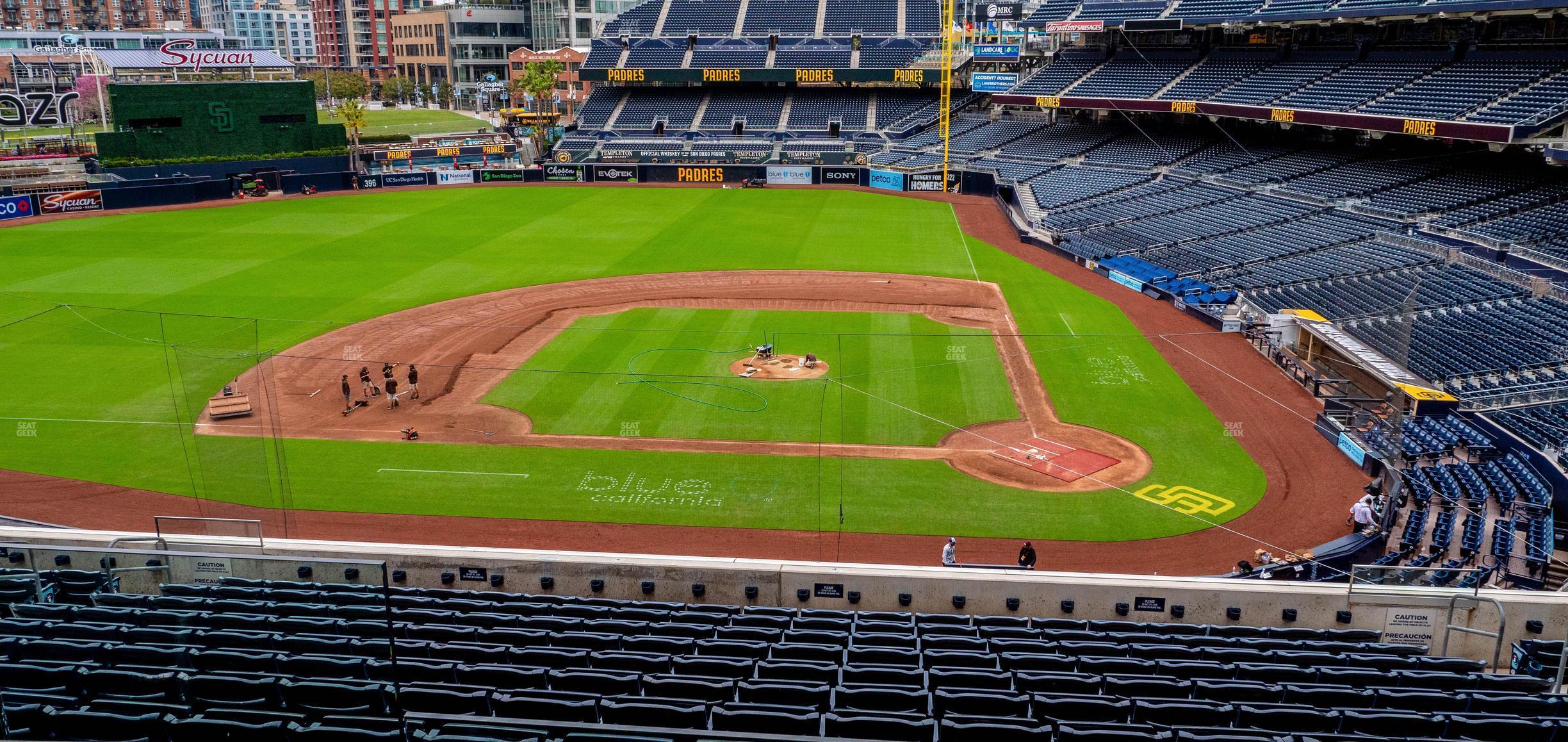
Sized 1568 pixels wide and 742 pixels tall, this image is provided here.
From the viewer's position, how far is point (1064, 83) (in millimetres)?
73312

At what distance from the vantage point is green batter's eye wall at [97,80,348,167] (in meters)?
69.9

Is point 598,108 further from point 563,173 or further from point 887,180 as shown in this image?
point 887,180

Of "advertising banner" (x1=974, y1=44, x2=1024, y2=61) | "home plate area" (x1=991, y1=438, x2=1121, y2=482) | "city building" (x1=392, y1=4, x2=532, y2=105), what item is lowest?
"home plate area" (x1=991, y1=438, x2=1121, y2=482)

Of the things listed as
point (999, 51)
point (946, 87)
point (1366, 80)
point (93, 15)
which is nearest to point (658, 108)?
point (946, 87)

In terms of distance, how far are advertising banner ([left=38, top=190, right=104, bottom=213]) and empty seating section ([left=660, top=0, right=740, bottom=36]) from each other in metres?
48.0

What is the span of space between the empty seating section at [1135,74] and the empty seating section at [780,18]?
1190 inches

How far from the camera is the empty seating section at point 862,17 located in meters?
93.1

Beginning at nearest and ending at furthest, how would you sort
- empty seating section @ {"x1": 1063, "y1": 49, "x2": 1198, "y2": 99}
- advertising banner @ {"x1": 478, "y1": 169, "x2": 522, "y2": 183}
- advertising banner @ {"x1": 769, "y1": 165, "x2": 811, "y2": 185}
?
empty seating section @ {"x1": 1063, "y1": 49, "x2": 1198, "y2": 99}, advertising banner @ {"x1": 769, "y1": 165, "x2": 811, "y2": 185}, advertising banner @ {"x1": 478, "y1": 169, "x2": 522, "y2": 183}

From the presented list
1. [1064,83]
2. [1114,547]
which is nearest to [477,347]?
[1114,547]

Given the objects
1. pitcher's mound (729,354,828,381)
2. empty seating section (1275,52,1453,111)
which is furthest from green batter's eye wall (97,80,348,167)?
empty seating section (1275,52,1453,111)

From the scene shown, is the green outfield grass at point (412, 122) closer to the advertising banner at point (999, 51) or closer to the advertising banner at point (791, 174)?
the advertising banner at point (791, 174)

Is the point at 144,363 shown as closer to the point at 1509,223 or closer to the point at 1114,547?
Result: the point at 1114,547

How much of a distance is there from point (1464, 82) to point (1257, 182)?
419 inches

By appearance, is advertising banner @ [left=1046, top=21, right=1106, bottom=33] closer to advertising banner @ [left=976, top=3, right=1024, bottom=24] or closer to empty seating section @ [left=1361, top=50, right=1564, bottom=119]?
advertising banner @ [left=976, top=3, right=1024, bottom=24]
